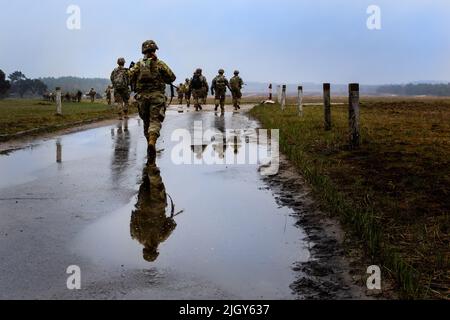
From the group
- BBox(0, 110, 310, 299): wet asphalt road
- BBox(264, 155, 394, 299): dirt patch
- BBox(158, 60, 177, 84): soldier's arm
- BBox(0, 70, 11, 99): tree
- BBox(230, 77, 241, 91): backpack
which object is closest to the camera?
BBox(264, 155, 394, 299): dirt patch

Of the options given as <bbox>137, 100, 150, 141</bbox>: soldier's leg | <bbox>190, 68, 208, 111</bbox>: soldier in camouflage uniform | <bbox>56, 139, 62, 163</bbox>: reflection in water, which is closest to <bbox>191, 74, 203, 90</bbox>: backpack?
<bbox>190, 68, 208, 111</bbox>: soldier in camouflage uniform

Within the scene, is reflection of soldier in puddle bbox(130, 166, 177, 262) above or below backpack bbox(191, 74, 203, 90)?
below

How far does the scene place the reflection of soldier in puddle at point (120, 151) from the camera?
1010 centimetres

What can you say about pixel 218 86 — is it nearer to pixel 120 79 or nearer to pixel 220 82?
pixel 220 82

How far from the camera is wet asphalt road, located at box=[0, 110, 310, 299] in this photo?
450 cm

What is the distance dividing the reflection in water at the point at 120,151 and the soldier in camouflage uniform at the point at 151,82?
2.71 feet

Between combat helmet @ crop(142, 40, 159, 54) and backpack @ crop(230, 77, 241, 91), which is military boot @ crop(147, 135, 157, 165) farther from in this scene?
backpack @ crop(230, 77, 241, 91)

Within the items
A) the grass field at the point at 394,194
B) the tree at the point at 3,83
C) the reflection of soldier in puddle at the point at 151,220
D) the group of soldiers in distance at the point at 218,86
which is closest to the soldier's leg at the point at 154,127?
the reflection of soldier in puddle at the point at 151,220

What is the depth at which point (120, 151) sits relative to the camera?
12609 mm

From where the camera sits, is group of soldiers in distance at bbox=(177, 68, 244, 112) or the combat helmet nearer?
the combat helmet

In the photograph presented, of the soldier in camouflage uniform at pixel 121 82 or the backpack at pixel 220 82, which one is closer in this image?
the soldier in camouflage uniform at pixel 121 82

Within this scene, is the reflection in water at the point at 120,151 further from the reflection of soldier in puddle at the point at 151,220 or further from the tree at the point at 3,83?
the tree at the point at 3,83
